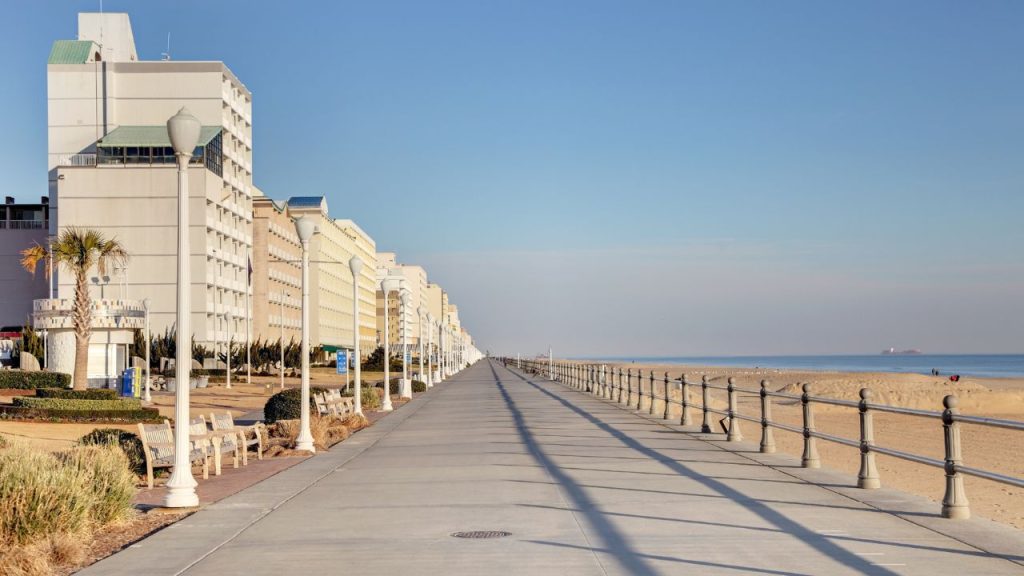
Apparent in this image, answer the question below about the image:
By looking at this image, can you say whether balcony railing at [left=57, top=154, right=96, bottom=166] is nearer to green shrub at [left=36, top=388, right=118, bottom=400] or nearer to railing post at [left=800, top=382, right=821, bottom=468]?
green shrub at [left=36, top=388, right=118, bottom=400]

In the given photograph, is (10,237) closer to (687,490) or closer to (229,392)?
(229,392)

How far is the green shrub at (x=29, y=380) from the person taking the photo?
154 feet

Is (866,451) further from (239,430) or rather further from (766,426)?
(239,430)

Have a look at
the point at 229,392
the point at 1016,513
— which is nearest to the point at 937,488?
the point at 1016,513

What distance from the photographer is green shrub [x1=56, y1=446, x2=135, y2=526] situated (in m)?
10.4

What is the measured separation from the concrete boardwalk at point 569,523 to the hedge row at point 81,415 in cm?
1825

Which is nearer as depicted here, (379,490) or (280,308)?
(379,490)

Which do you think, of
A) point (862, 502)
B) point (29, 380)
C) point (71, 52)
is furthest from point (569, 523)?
point (71, 52)

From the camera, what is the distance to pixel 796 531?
9656 mm

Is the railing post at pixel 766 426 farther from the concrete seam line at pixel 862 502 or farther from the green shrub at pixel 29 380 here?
the green shrub at pixel 29 380

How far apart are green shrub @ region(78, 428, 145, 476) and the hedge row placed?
14041 millimetres

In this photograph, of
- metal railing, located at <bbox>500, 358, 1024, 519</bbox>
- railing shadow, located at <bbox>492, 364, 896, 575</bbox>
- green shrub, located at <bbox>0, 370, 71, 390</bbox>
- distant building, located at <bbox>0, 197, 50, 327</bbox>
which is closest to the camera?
railing shadow, located at <bbox>492, 364, 896, 575</bbox>

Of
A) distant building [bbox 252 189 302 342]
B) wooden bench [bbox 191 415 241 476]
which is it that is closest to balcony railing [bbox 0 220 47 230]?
distant building [bbox 252 189 302 342]

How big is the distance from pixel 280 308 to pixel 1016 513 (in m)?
110
